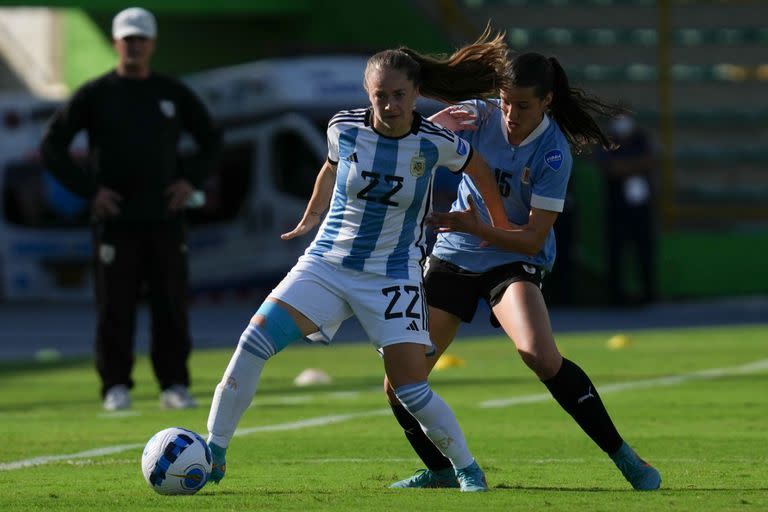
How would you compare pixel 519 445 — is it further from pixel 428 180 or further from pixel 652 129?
pixel 652 129

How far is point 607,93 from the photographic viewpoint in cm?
2650

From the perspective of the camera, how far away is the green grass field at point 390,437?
745 centimetres

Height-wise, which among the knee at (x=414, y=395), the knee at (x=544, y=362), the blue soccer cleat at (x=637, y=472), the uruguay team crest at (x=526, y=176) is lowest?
the blue soccer cleat at (x=637, y=472)

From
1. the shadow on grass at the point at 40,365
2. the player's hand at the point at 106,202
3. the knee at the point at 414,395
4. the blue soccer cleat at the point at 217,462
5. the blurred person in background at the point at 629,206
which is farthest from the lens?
the blurred person in background at the point at 629,206

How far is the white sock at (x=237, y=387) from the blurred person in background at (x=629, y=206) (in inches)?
594

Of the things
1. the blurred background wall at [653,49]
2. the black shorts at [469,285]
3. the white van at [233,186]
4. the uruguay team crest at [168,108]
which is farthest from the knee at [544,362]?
the blurred background wall at [653,49]

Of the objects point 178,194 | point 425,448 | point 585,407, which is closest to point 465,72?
point 585,407

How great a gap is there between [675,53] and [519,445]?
710 inches

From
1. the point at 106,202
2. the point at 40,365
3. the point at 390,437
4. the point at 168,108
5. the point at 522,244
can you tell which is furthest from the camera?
the point at 40,365

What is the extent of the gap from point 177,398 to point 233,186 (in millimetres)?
11643

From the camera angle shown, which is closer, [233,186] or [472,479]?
[472,479]

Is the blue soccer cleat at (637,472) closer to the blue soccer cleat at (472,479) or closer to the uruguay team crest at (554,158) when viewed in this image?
the blue soccer cleat at (472,479)

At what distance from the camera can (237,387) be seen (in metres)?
7.50

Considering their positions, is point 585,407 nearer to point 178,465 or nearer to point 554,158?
point 554,158
